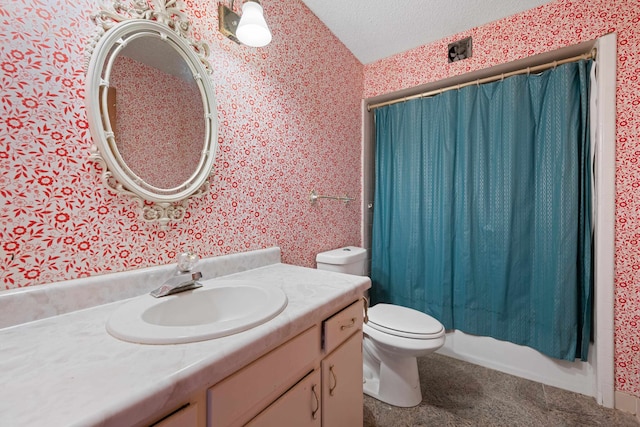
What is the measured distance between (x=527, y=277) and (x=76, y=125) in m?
2.38

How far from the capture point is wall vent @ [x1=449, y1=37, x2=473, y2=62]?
5.97 ft

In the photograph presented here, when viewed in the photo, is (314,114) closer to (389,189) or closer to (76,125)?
(389,189)

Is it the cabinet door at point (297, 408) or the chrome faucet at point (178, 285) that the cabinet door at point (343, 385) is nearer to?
the cabinet door at point (297, 408)

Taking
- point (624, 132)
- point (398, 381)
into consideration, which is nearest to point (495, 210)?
point (624, 132)

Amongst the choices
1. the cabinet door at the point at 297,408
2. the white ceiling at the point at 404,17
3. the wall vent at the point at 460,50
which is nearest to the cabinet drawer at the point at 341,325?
the cabinet door at the point at 297,408

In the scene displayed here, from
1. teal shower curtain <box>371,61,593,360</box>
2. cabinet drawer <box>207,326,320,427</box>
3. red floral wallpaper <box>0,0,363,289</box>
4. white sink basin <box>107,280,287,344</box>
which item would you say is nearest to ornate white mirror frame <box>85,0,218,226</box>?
red floral wallpaper <box>0,0,363,289</box>

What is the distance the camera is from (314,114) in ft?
5.69

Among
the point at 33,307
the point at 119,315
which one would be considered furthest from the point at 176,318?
the point at 33,307

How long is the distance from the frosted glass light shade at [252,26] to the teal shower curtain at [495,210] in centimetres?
143

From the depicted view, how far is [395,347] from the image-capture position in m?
1.41

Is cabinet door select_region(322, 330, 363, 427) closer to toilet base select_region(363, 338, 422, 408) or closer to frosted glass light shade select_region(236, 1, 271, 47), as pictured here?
toilet base select_region(363, 338, 422, 408)

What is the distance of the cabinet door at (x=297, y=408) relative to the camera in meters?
0.68

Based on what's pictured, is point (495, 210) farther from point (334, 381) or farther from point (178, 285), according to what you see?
point (178, 285)

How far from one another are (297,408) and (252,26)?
1.36 meters
